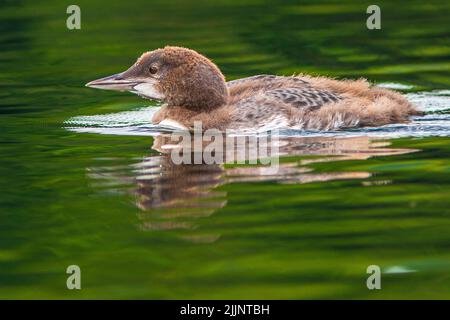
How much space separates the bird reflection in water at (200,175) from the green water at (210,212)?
0.02 meters

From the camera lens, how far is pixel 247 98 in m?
11.1

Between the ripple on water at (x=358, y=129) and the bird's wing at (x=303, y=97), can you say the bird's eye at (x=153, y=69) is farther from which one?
the bird's wing at (x=303, y=97)

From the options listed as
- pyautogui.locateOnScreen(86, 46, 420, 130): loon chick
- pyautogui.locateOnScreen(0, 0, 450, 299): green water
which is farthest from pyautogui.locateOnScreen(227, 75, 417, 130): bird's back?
pyautogui.locateOnScreen(0, 0, 450, 299): green water

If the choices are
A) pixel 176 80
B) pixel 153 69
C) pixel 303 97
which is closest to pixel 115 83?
pixel 153 69

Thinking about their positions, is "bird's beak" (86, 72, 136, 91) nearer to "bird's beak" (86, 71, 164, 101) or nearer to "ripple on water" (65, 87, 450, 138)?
"bird's beak" (86, 71, 164, 101)

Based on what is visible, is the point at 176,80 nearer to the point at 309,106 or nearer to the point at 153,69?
the point at 153,69

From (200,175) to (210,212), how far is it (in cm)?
113

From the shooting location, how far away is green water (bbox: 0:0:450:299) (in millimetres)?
6652

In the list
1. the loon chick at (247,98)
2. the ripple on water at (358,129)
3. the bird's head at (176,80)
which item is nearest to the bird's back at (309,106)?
the loon chick at (247,98)

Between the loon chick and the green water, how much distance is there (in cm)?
58

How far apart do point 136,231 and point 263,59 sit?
7299 mm

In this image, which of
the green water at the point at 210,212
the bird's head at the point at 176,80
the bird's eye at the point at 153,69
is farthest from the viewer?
the bird's eye at the point at 153,69

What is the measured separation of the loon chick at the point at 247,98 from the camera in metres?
10.9

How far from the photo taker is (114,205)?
823 centimetres
